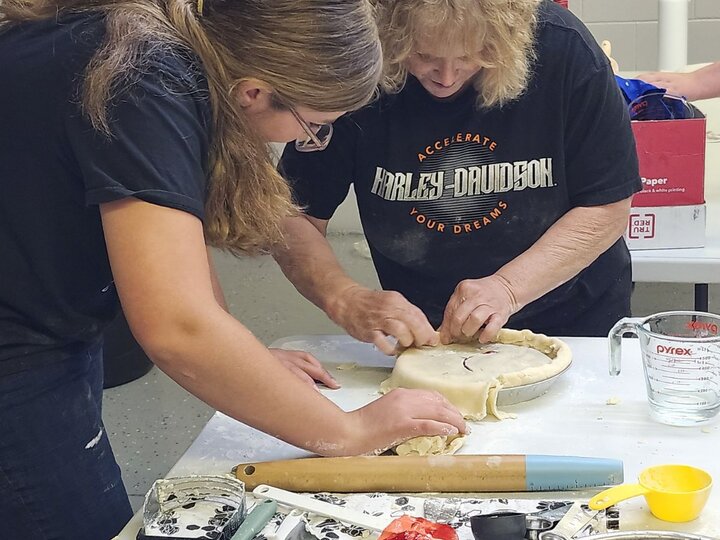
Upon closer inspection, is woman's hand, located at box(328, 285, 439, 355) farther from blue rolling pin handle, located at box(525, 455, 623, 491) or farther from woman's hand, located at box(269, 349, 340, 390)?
blue rolling pin handle, located at box(525, 455, 623, 491)

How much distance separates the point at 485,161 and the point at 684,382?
54 cm

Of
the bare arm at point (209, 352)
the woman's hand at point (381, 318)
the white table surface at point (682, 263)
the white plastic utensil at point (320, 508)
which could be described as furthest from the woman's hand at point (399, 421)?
the white table surface at point (682, 263)

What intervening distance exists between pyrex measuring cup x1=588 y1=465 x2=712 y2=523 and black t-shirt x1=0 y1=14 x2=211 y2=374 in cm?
54

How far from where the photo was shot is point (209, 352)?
1.02 metres

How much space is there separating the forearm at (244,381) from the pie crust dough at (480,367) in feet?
0.62

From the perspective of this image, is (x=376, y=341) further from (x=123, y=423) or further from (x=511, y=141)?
(x=123, y=423)

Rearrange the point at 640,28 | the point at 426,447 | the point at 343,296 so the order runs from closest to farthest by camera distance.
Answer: the point at 426,447, the point at 343,296, the point at 640,28

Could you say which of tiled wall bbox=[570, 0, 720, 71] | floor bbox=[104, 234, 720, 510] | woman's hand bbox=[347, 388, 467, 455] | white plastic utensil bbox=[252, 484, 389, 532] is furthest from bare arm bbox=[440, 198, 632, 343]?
tiled wall bbox=[570, 0, 720, 71]

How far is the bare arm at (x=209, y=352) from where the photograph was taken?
3.13ft

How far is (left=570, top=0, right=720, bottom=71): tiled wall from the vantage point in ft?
11.8

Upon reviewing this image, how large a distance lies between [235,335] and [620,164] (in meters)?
0.82

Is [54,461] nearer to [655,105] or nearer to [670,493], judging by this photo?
[670,493]

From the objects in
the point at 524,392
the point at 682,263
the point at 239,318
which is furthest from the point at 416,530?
the point at 239,318

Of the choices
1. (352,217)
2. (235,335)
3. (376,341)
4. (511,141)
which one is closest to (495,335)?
(376,341)
